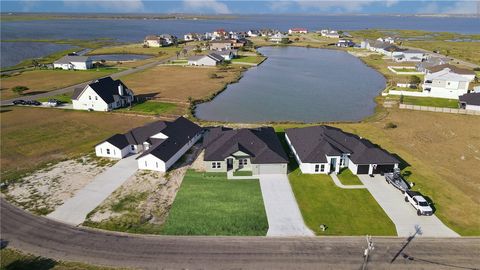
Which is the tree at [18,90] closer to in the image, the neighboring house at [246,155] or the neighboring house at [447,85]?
the neighboring house at [246,155]

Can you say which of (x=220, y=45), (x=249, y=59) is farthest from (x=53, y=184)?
(x=220, y=45)

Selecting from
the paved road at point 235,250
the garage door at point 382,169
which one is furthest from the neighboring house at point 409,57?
the paved road at point 235,250

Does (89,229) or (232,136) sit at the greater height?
(232,136)

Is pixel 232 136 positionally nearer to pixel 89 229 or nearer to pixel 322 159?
pixel 322 159

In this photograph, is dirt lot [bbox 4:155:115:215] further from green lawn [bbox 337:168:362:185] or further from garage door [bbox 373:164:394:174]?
garage door [bbox 373:164:394:174]

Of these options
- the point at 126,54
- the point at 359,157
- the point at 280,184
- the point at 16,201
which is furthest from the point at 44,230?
the point at 126,54
